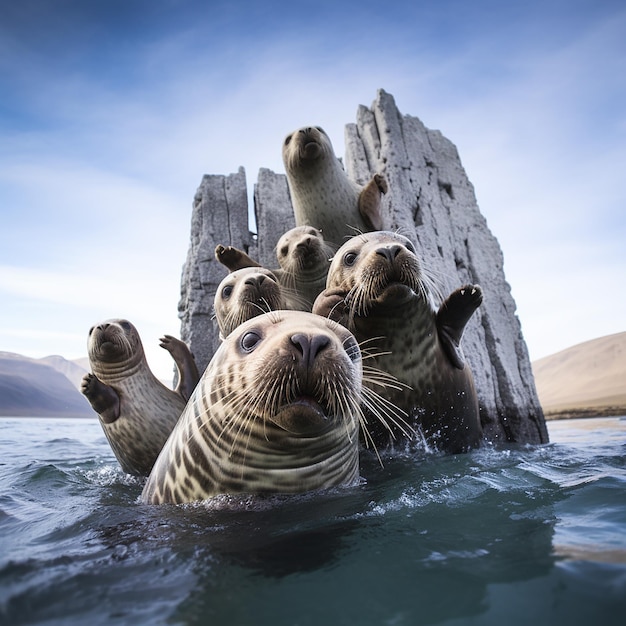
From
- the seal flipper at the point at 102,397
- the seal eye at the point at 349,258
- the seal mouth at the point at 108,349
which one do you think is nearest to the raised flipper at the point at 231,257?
the seal mouth at the point at 108,349

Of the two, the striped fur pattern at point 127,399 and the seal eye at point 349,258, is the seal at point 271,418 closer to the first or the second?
the seal eye at point 349,258

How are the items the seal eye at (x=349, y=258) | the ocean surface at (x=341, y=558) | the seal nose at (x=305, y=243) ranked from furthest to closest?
the seal nose at (x=305, y=243), the seal eye at (x=349, y=258), the ocean surface at (x=341, y=558)

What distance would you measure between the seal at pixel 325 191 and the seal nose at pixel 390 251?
2.56 meters

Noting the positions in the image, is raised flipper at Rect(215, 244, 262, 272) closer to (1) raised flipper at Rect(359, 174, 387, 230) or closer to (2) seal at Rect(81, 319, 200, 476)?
(2) seal at Rect(81, 319, 200, 476)

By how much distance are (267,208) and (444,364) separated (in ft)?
15.9

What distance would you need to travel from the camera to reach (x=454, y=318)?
163 inches

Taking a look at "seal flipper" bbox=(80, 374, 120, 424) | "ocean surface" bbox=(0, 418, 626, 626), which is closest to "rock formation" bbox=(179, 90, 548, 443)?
"seal flipper" bbox=(80, 374, 120, 424)

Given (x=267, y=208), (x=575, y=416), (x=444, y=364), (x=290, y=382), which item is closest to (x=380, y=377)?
(x=444, y=364)

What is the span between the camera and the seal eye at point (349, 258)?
12.7ft

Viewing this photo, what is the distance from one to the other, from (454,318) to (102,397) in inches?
121

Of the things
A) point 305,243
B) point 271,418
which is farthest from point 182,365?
point 271,418

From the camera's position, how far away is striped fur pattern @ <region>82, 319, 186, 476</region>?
457 centimetres

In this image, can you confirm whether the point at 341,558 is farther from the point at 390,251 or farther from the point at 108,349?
the point at 108,349

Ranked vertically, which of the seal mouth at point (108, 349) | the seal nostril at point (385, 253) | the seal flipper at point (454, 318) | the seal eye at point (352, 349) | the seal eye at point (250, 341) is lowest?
the seal eye at point (352, 349)
